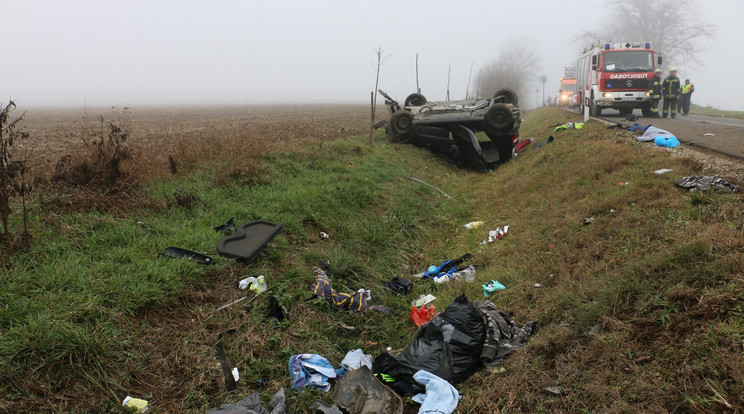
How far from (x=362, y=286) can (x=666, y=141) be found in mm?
5990

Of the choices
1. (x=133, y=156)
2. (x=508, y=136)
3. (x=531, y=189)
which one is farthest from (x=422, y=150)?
(x=133, y=156)

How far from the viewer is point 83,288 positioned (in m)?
3.30

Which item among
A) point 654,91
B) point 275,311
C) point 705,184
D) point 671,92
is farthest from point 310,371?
point 671,92

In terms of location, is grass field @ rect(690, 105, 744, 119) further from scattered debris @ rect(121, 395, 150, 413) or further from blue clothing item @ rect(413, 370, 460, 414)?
scattered debris @ rect(121, 395, 150, 413)

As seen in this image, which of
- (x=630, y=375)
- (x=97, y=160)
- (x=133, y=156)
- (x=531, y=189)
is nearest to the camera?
(x=630, y=375)

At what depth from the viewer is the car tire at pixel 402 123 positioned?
1295cm

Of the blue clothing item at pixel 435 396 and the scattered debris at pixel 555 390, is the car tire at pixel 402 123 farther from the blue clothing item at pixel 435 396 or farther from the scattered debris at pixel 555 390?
the scattered debris at pixel 555 390

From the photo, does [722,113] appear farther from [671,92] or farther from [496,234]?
[496,234]

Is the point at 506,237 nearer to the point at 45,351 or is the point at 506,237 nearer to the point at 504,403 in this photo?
the point at 504,403

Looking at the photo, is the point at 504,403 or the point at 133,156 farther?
the point at 133,156

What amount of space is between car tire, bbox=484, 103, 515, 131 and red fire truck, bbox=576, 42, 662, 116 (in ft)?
21.3

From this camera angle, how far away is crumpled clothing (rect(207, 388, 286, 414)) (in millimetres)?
2641

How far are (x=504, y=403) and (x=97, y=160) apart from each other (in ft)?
18.1

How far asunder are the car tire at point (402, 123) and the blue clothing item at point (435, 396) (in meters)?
10.6
